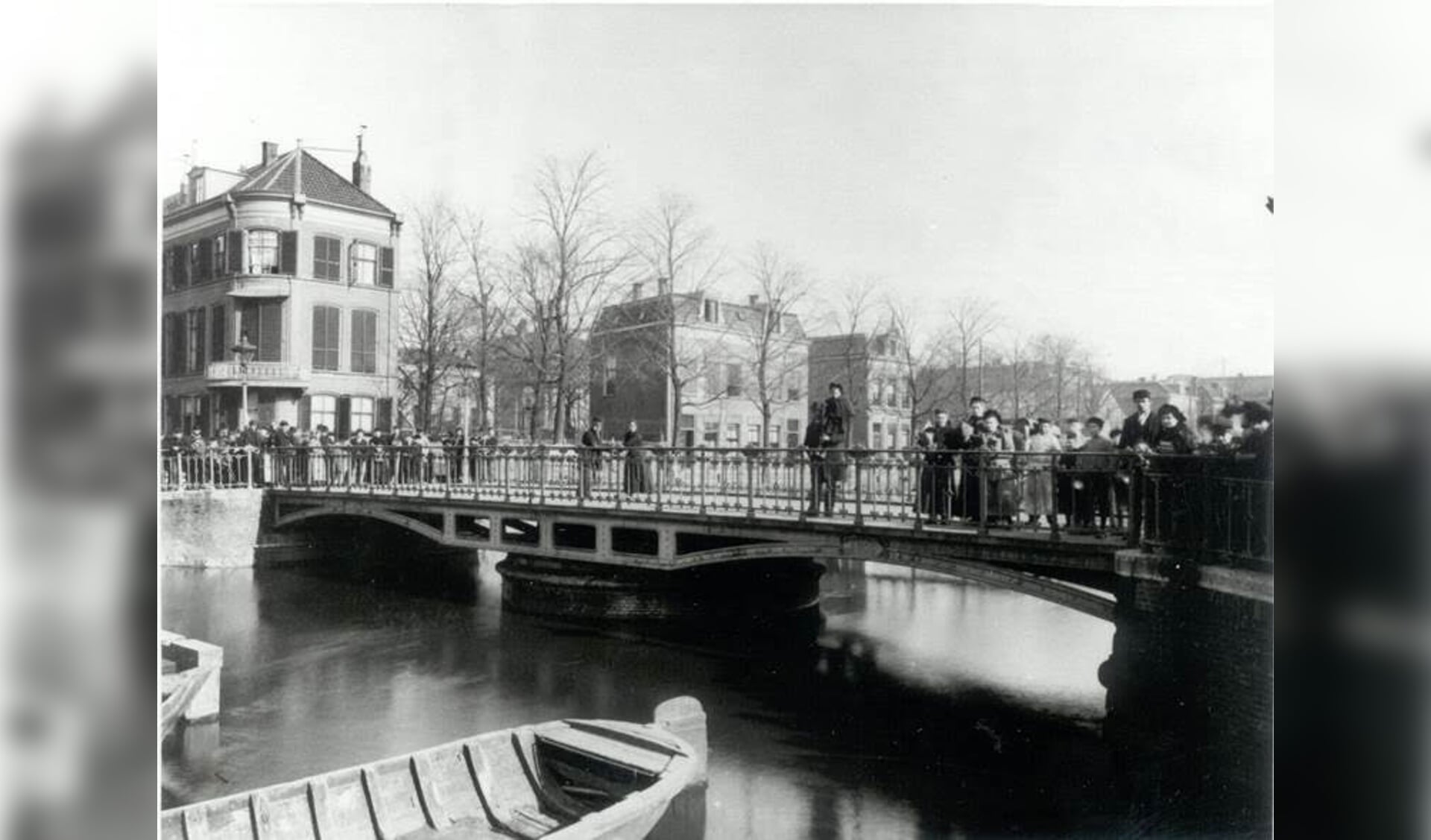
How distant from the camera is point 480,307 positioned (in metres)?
6.81

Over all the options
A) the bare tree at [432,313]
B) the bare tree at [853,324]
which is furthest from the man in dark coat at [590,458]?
the bare tree at [853,324]

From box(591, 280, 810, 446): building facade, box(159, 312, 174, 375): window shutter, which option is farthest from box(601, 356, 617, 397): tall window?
box(159, 312, 174, 375): window shutter

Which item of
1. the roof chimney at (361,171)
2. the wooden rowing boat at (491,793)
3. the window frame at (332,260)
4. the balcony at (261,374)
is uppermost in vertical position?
the roof chimney at (361,171)

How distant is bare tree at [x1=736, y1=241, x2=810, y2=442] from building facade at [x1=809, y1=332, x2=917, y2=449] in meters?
0.32

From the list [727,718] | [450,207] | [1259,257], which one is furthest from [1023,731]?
[450,207]

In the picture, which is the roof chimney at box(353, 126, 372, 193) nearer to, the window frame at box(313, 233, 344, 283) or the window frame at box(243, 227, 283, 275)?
the window frame at box(313, 233, 344, 283)

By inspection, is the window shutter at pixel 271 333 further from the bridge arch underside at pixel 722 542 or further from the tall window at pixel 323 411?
the bridge arch underside at pixel 722 542

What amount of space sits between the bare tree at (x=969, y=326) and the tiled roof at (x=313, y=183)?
4.02 metres

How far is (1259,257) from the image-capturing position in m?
4.23

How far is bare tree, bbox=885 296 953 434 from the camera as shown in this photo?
738 centimetres

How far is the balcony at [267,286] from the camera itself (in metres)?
6.11

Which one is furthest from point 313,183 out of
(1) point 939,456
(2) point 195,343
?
(1) point 939,456

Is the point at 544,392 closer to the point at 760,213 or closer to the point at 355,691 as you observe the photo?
the point at 355,691
